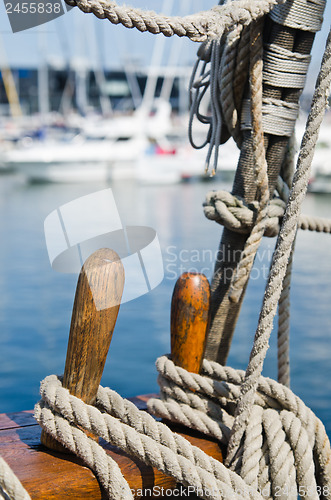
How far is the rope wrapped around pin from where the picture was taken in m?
1.61

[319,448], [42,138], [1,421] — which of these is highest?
[319,448]

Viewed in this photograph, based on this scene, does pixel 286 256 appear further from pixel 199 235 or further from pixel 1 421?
pixel 199 235

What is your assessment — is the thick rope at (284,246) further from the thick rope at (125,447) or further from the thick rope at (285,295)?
the thick rope at (285,295)

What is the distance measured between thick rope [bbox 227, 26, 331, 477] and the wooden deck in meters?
0.20

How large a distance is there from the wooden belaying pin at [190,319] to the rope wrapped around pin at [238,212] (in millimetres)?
193

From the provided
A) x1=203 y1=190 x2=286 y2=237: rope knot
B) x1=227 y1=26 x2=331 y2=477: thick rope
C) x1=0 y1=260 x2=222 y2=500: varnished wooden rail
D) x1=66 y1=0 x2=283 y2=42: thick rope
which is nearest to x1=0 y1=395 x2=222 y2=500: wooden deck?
x1=0 y1=260 x2=222 y2=500: varnished wooden rail

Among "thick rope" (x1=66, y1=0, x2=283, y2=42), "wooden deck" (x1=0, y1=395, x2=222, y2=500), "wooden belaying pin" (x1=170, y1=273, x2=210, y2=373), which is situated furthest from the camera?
"wooden belaying pin" (x1=170, y1=273, x2=210, y2=373)

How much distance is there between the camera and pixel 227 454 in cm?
140

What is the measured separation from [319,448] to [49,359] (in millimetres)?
3594

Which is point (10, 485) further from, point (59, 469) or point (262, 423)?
point (262, 423)

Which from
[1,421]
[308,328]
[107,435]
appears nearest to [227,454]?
[107,435]

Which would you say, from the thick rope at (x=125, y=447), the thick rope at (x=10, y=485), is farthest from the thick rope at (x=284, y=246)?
the thick rope at (x=10, y=485)

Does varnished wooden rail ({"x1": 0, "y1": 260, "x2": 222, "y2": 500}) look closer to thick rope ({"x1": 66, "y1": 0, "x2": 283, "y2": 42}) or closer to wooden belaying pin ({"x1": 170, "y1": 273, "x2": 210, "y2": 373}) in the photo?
wooden belaying pin ({"x1": 170, "y1": 273, "x2": 210, "y2": 373})

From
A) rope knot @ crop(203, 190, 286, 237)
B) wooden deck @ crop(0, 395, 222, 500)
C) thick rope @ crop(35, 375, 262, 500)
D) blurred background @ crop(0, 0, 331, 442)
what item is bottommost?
blurred background @ crop(0, 0, 331, 442)
